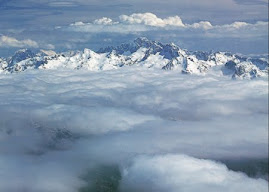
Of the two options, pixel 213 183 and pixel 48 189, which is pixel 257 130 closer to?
pixel 213 183

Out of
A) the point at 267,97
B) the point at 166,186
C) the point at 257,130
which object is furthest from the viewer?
the point at 166,186

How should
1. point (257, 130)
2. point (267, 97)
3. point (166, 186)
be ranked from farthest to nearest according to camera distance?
1. point (166, 186)
2. point (267, 97)
3. point (257, 130)

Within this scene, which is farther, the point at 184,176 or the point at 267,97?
the point at 184,176

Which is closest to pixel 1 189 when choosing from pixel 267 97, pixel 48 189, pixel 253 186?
pixel 48 189

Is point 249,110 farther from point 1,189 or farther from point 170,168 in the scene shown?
point 1,189

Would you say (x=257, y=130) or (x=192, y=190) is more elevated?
(x=257, y=130)

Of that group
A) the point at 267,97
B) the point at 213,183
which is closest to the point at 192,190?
the point at 213,183

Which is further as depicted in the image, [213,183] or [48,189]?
[48,189]

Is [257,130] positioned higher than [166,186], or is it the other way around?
[257,130]
